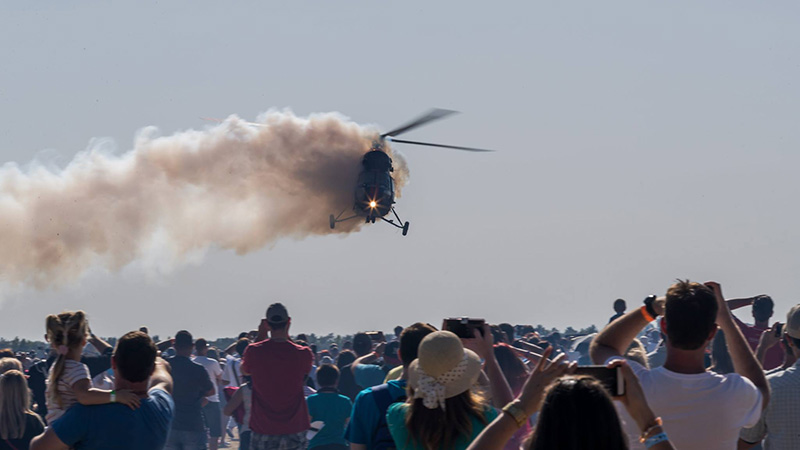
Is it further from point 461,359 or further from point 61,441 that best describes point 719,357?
point 61,441

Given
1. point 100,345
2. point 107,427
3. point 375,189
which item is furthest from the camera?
point 375,189

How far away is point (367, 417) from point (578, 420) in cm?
259

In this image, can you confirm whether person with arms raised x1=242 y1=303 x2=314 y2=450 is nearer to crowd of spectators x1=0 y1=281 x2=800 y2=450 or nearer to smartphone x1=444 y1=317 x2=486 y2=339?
crowd of spectators x1=0 y1=281 x2=800 y2=450

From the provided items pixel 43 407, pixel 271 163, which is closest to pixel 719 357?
pixel 43 407

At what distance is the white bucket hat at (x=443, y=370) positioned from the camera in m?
4.66

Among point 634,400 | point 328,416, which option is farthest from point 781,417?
point 328,416

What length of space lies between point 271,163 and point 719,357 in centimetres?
2833

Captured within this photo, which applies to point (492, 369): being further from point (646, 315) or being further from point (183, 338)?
point (183, 338)

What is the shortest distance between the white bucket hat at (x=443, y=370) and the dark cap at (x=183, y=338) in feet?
30.1

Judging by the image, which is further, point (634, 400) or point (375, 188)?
point (375, 188)

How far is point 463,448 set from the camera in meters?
4.73

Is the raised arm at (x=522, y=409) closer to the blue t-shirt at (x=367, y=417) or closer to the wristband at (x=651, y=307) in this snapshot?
the wristband at (x=651, y=307)

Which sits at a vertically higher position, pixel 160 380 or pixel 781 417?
pixel 160 380

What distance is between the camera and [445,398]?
4.72m
